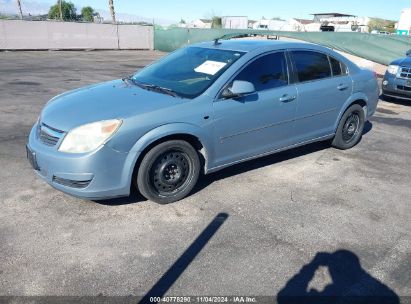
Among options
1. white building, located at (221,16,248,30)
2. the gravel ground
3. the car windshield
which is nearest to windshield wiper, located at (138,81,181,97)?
the car windshield

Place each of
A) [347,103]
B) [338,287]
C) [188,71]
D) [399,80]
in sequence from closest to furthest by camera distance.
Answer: [338,287]
[188,71]
[347,103]
[399,80]

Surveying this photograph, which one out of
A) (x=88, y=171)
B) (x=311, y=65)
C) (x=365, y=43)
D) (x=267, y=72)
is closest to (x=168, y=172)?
(x=88, y=171)

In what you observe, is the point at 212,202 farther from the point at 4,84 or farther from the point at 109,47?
the point at 109,47

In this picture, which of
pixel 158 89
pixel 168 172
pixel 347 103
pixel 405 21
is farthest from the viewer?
pixel 405 21

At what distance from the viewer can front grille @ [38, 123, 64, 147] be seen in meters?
3.67

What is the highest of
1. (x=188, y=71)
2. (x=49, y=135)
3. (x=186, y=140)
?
(x=188, y=71)

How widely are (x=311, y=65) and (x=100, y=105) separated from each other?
2.86 metres

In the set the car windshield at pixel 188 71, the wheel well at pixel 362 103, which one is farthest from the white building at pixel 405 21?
the car windshield at pixel 188 71

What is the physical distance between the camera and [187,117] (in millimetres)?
3941

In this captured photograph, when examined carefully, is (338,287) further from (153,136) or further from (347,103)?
(347,103)

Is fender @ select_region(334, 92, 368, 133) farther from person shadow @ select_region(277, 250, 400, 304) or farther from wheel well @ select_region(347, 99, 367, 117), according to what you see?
person shadow @ select_region(277, 250, 400, 304)

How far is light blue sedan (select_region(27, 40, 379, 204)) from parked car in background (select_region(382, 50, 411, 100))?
5057 millimetres

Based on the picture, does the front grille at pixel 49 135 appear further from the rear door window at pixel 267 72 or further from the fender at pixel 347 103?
the fender at pixel 347 103

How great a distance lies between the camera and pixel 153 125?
3.74 metres
